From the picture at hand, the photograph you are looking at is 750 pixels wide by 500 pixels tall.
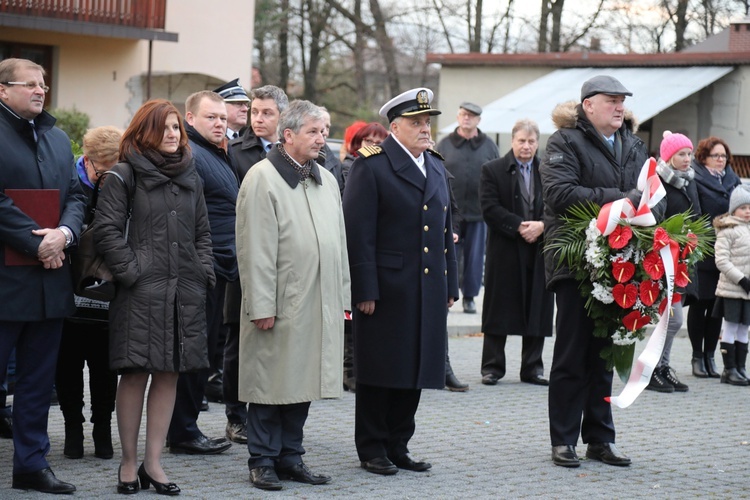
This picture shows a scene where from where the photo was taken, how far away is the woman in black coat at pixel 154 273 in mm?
5688

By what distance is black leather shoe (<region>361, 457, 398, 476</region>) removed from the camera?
6.50m

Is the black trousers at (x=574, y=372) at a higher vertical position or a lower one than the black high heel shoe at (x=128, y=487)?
higher

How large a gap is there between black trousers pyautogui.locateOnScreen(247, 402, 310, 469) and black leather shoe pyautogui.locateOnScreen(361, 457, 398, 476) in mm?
459

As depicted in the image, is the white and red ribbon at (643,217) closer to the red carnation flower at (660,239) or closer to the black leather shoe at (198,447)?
the red carnation flower at (660,239)

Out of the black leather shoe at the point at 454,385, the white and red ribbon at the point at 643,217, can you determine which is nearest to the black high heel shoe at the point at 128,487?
the white and red ribbon at the point at 643,217

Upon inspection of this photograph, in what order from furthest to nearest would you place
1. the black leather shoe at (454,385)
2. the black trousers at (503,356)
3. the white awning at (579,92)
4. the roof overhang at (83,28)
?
the roof overhang at (83,28) → the white awning at (579,92) → the black trousers at (503,356) → the black leather shoe at (454,385)

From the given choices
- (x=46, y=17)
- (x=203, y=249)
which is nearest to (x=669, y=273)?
(x=203, y=249)

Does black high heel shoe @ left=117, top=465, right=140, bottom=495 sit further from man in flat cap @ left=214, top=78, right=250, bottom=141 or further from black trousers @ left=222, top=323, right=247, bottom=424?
man in flat cap @ left=214, top=78, right=250, bottom=141

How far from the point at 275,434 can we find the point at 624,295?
2.09 metres

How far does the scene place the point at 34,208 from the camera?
5762 millimetres

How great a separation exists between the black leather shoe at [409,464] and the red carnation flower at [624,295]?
1.44m

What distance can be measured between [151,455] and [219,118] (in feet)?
7.10

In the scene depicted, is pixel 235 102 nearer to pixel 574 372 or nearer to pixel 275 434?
pixel 275 434

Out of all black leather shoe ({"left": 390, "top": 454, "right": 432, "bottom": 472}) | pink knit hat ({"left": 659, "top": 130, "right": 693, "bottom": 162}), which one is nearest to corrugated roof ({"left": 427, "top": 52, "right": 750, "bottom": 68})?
pink knit hat ({"left": 659, "top": 130, "right": 693, "bottom": 162})
